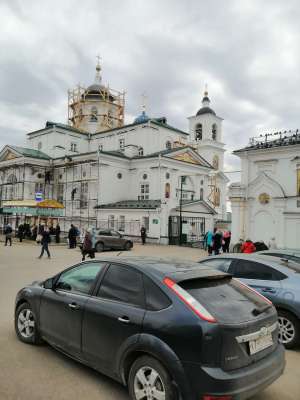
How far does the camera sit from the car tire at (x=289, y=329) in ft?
20.1

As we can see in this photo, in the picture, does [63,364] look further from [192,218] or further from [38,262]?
[192,218]

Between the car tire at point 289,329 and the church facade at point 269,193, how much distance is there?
671 inches

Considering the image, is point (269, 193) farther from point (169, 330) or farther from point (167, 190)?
point (169, 330)

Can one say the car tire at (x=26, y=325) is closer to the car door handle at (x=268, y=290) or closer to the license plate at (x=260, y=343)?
the license plate at (x=260, y=343)

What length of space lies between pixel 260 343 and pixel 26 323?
3818mm

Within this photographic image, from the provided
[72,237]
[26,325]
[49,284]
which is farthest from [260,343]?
[72,237]

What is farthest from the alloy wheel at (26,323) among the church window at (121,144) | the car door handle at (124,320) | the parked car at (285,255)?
the church window at (121,144)

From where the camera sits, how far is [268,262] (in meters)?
7.04

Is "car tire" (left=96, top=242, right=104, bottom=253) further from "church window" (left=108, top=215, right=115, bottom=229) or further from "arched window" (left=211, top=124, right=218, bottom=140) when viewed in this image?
"arched window" (left=211, top=124, right=218, bottom=140)

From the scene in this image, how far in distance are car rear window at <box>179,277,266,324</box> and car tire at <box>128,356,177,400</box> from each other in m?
0.80

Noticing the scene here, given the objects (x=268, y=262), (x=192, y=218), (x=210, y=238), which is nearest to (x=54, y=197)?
(x=192, y=218)

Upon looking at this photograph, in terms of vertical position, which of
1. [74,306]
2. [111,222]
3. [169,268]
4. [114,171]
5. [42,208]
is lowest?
[74,306]

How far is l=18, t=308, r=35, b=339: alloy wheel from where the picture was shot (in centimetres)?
573

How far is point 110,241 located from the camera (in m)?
25.4
